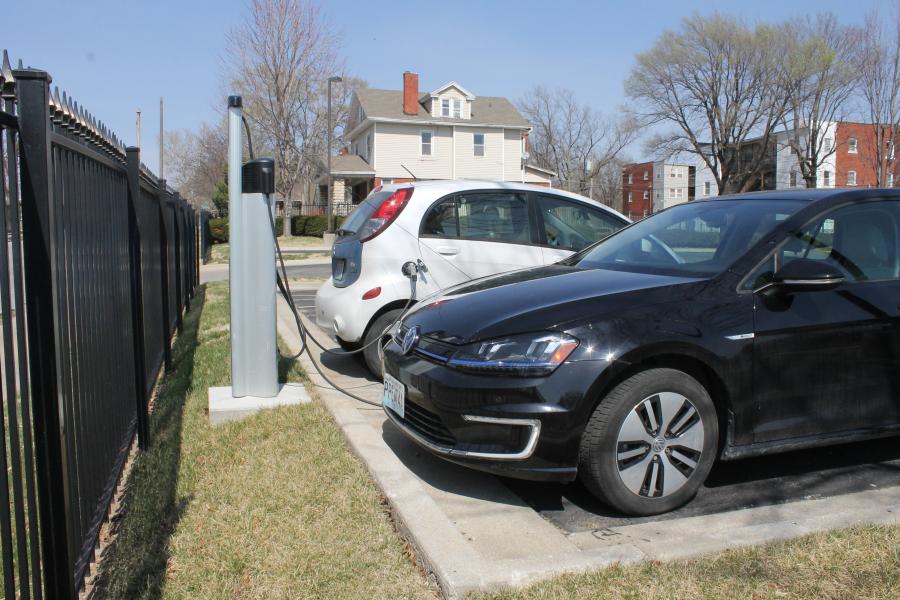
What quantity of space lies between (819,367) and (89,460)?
3.61 meters

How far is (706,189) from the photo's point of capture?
73.2 metres

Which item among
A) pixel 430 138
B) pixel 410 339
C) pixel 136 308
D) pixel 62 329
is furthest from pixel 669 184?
pixel 62 329

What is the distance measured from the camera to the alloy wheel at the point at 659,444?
3570 mm

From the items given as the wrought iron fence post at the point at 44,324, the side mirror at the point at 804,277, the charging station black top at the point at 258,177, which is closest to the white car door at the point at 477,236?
the charging station black top at the point at 258,177

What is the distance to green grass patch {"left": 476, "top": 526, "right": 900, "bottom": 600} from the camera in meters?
2.84

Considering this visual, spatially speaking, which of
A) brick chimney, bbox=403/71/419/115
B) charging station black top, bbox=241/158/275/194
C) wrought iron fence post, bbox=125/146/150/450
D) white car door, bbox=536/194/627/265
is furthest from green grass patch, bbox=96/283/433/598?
brick chimney, bbox=403/71/419/115

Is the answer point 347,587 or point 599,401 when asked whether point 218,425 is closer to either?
point 347,587

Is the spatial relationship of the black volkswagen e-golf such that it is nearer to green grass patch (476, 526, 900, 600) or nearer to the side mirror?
the side mirror

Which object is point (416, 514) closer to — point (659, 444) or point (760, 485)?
point (659, 444)

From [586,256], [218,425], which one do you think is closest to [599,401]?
[586,256]

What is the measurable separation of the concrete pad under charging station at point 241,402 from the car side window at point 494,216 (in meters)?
2.00

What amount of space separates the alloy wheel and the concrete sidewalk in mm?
196

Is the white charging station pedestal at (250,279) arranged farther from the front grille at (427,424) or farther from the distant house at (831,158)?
the distant house at (831,158)

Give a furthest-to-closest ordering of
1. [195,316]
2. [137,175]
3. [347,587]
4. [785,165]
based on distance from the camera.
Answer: [785,165] < [195,316] < [137,175] < [347,587]
